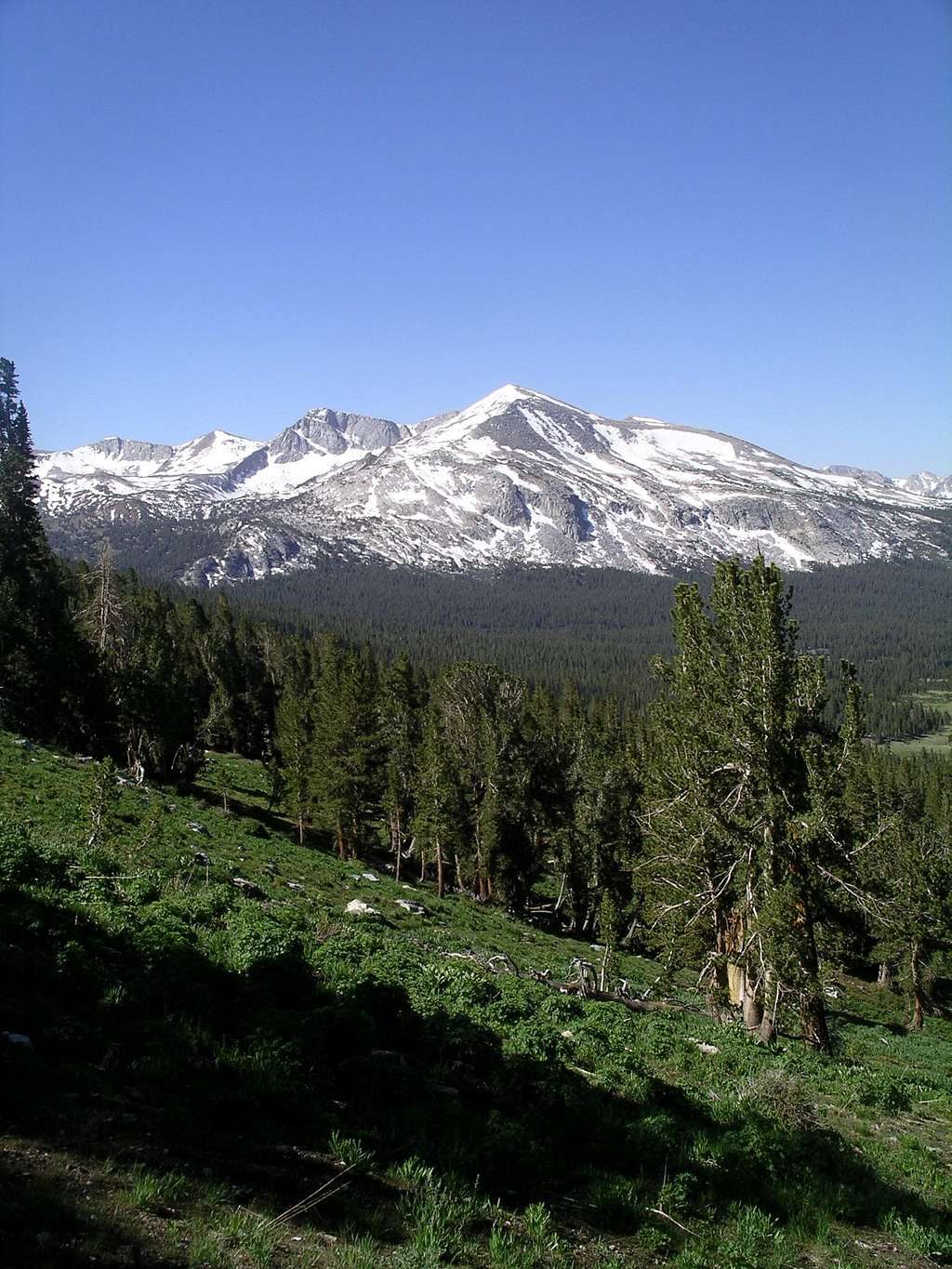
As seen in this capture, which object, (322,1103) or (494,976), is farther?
(494,976)

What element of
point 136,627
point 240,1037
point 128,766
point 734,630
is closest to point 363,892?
point 128,766

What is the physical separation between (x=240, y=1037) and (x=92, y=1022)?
172 cm

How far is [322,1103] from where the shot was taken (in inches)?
309

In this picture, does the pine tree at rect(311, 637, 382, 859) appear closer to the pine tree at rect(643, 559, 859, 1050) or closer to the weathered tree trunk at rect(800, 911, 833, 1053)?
the pine tree at rect(643, 559, 859, 1050)

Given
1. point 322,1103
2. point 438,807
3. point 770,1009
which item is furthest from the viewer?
point 438,807

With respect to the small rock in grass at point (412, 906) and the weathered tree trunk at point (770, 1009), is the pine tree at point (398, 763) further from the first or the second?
the weathered tree trunk at point (770, 1009)

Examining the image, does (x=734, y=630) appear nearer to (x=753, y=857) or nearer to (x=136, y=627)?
(x=753, y=857)

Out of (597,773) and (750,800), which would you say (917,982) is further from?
(750,800)

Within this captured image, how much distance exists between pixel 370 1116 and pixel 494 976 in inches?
333

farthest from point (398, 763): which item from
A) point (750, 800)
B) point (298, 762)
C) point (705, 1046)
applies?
point (705, 1046)

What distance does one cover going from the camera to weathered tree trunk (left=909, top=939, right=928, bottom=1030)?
43.7 m

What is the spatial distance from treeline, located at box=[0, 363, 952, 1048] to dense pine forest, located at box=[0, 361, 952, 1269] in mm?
166

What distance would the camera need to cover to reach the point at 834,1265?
23.6 feet

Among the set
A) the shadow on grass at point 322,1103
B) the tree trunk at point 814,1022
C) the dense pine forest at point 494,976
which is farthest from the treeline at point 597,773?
the shadow on grass at point 322,1103
